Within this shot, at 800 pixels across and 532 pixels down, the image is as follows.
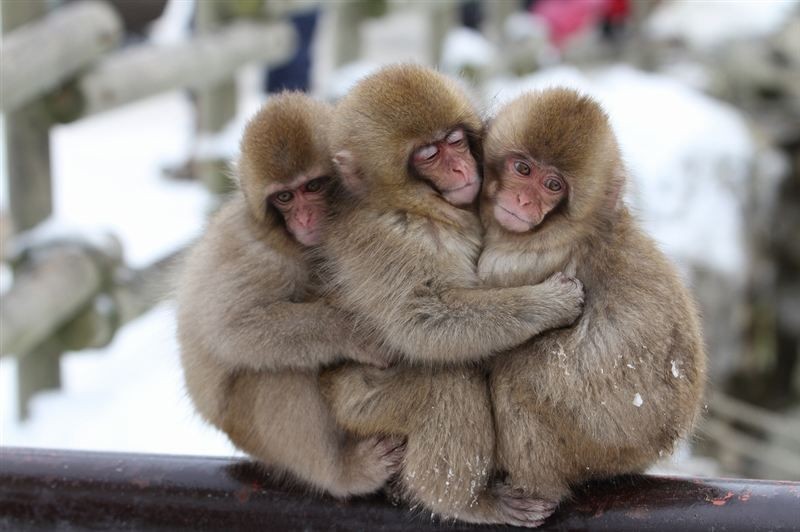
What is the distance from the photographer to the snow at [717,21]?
42.8 feet

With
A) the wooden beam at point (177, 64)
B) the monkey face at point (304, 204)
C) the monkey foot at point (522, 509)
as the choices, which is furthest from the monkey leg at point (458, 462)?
the wooden beam at point (177, 64)

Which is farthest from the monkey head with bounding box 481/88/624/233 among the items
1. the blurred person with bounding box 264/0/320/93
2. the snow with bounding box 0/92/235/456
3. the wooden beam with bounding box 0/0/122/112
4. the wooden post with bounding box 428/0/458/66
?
the wooden post with bounding box 428/0/458/66

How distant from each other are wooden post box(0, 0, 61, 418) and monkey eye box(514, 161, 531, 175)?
3.50 meters

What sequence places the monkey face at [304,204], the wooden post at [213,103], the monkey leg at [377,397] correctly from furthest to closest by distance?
the wooden post at [213,103]
the monkey face at [304,204]
the monkey leg at [377,397]

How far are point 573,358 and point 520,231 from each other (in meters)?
0.27

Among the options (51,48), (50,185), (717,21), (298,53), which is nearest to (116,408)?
(50,185)

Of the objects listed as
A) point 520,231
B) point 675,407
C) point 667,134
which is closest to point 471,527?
point 675,407

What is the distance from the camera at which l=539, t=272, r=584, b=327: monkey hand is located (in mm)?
2117

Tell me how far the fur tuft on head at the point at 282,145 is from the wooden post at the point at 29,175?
2981 millimetres

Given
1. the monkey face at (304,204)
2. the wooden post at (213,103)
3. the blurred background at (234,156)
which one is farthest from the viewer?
the wooden post at (213,103)

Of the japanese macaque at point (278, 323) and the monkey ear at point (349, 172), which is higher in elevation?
the monkey ear at point (349, 172)

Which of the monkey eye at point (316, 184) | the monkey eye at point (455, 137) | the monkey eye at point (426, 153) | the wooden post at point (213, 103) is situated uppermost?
the monkey eye at point (455, 137)

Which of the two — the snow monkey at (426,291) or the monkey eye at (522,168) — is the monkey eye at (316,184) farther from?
the monkey eye at (522,168)

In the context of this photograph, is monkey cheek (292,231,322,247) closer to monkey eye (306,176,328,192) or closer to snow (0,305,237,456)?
monkey eye (306,176,328,192)
